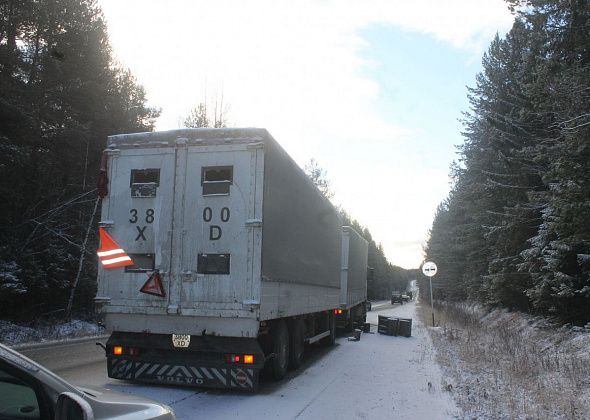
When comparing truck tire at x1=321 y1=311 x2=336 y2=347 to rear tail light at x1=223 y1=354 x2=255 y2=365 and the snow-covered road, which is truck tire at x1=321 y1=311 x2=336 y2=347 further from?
rear tail light at x1=223 y1=354 x2=255 y2=365

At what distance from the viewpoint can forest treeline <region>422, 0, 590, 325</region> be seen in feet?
38.2

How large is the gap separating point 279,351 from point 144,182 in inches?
150

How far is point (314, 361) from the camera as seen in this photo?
1270 centimetres

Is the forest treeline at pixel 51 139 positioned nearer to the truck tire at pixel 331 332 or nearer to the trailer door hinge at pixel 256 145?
the truck tire at pixel 331 332

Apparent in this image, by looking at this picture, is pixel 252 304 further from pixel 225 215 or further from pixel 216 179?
pixel 216 179

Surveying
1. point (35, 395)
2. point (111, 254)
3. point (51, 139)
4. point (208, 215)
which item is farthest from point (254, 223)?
point (51, 139)

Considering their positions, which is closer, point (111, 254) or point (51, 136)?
point (111, 254)

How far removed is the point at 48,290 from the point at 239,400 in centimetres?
1509

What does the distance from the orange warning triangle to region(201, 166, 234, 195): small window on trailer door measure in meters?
1.52

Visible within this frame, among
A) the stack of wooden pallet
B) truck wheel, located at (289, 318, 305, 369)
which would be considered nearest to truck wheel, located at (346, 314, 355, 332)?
the stack of wooden pallet

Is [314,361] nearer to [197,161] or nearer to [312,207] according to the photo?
[312,207]

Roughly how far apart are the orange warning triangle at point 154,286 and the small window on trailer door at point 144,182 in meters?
1.32

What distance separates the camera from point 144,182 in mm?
8586

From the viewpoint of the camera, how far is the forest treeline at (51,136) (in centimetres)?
1759
